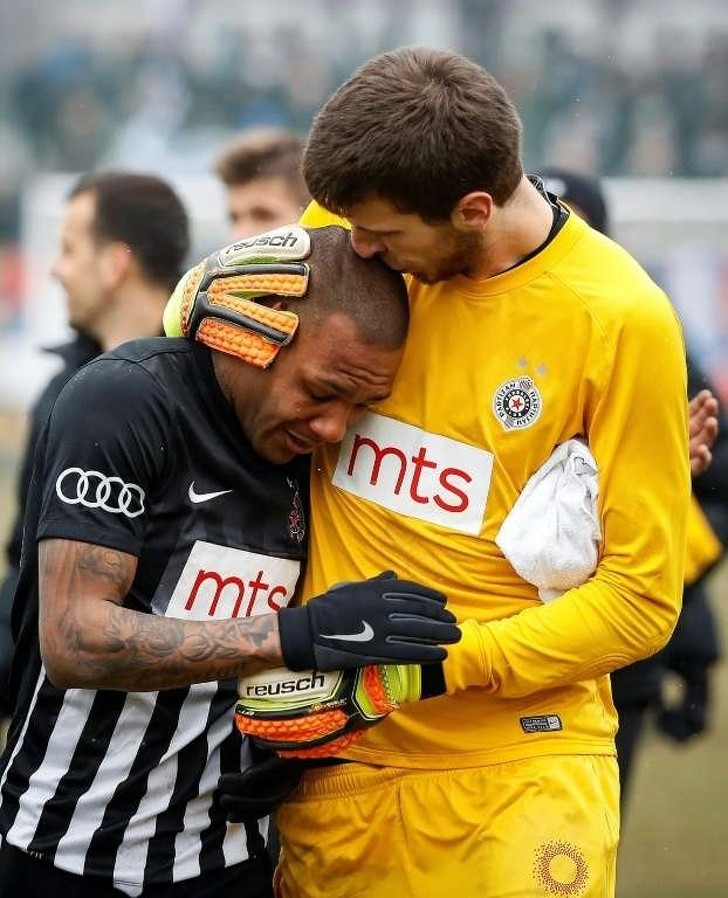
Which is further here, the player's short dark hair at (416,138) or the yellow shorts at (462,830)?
the yellow shorts at (462,830)

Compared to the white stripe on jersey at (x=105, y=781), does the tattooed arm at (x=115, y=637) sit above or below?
above

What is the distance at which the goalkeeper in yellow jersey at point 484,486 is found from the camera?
3.01 metres

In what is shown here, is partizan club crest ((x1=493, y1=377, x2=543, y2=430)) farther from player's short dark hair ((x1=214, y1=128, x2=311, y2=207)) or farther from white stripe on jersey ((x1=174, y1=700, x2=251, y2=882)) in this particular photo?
player's short dark hair ((x1=214, y1=128, x2=311, y2=207))

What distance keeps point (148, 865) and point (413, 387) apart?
1.17 metres

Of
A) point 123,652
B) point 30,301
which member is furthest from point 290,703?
point 30,301

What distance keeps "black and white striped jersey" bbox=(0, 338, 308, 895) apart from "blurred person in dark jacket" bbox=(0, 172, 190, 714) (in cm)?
189

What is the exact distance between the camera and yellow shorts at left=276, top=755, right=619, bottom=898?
3.17 meters

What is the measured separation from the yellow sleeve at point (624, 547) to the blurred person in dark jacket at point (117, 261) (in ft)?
7.79

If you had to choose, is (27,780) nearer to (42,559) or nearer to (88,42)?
(42,559)

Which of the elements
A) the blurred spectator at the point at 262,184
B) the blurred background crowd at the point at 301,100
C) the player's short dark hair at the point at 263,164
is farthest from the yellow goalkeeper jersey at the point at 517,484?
the blurred background crowd at the point at 301,100

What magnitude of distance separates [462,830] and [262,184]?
11.6 ft

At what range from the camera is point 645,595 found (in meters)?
3.11

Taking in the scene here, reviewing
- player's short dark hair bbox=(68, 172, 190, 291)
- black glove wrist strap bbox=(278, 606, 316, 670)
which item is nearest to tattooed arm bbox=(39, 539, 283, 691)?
black glove wrist strap bbox=(278, 606, 316, 670)

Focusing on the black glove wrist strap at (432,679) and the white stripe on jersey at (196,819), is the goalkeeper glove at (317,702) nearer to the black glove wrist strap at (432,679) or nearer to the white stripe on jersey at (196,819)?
the black glove wrist strap at (432,679)
